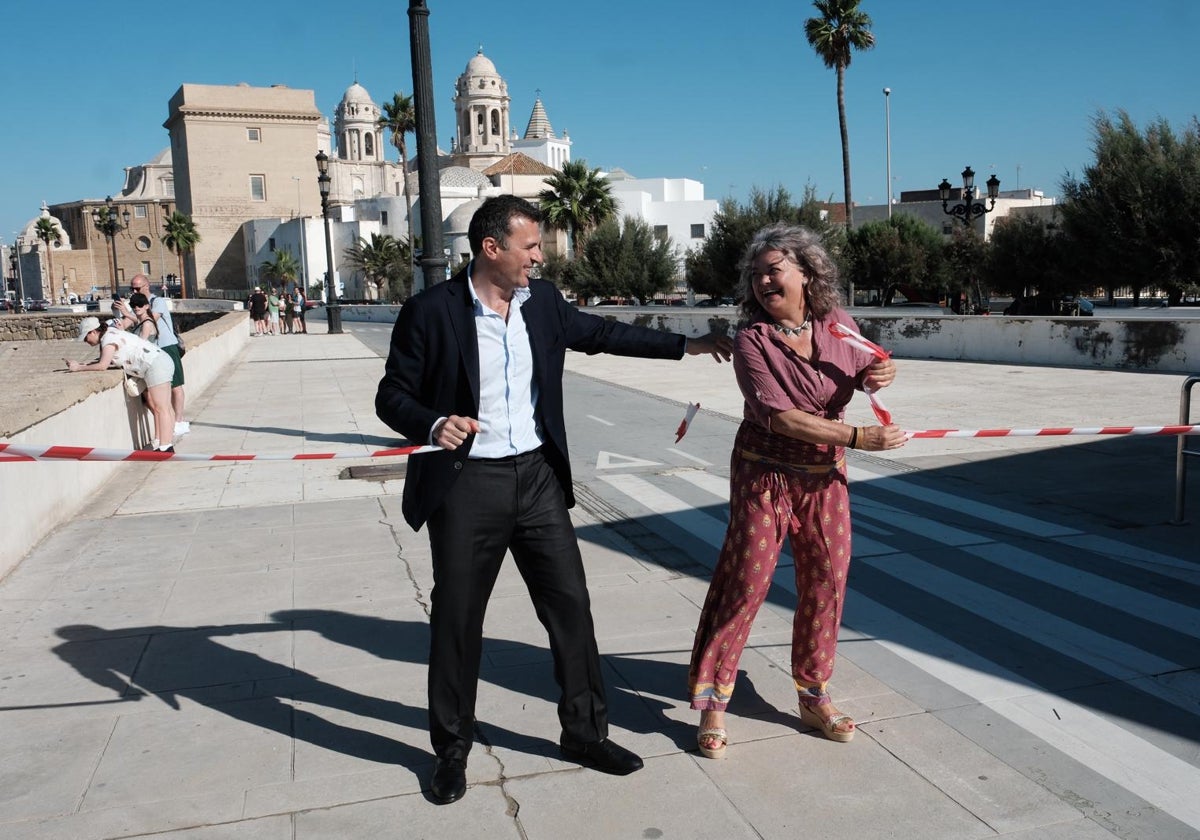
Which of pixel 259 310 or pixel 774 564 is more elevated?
pixel 259 310

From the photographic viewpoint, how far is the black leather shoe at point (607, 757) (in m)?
3.54

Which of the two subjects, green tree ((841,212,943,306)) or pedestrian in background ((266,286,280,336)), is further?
green tree ((841,212,943,306))

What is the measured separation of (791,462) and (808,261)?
2.24 ft

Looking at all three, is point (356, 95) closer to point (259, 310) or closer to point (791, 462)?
point (259, 310)

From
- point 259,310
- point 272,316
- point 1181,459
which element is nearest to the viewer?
A: point 1181,459

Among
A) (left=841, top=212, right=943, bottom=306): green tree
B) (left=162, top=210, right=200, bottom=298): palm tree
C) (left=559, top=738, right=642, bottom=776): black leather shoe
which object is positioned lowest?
(left=559, top=738, right=642, bottom=776): black leather shoe

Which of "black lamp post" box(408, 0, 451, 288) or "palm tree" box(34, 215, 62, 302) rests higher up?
"palm tree" box(34, 215, 62, 302)

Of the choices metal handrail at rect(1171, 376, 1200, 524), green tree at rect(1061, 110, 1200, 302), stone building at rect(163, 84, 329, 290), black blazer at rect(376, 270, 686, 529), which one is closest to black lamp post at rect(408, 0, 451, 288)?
metal handrail at rect(1171, 376, 1200, 524)

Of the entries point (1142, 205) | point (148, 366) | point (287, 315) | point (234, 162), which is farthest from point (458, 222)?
point (148, 366)

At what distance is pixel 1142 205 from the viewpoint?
95.2 feet

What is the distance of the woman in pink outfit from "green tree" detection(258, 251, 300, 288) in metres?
93.7

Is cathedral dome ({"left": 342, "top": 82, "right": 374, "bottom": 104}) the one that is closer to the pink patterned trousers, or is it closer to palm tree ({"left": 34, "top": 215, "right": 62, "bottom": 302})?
palm tree ({"left": 34, "top": 215, "right": 62, "bottom": 302})

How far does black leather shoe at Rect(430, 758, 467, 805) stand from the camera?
11.1 ft

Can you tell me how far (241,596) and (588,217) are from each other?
63.0 metres
